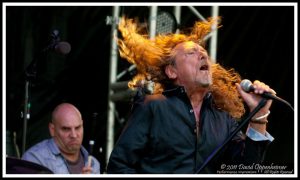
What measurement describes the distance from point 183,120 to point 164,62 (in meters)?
0.50

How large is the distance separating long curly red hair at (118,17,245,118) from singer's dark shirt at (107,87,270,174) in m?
0.27

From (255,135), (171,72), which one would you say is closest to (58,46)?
(171,72)

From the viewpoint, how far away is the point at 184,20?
7.00 meters

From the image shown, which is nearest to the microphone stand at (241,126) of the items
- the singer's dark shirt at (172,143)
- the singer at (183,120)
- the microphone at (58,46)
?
the singer at (183,120)

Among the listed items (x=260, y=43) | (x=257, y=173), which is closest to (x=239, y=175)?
(x=257, y=173)

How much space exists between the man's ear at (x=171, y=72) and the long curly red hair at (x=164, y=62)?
0.03 m

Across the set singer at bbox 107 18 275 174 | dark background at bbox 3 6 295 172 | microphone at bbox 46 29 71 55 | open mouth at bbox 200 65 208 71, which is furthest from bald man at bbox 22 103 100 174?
open mouth at bbox 200 65 208 71

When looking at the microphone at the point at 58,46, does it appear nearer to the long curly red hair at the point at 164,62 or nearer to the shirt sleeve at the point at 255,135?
the long curly red hair at the point at 164,62

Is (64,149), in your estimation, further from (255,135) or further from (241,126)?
(241,126)

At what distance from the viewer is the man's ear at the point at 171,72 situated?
4.62 m

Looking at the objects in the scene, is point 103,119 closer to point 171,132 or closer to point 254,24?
point 254,24

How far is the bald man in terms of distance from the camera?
5.32 meters

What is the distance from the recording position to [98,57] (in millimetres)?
7008

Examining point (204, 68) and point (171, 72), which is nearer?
point (204, 68)
